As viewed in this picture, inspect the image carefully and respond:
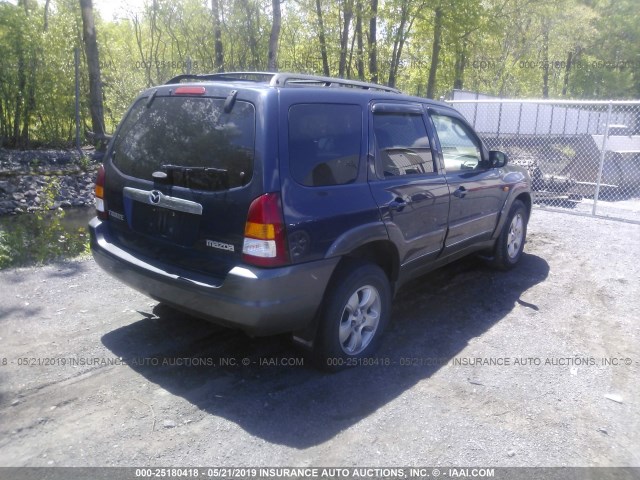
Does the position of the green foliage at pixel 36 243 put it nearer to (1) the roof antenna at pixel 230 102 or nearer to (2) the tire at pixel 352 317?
(1) the roof antenna at pixel 230 102

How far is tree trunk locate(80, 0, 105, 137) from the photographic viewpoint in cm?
1395

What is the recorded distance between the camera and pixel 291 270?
130 inches

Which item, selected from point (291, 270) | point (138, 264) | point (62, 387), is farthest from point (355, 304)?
point (62, 387)

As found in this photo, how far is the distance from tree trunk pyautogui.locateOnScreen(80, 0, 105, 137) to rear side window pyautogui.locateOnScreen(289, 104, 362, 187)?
1254 cm

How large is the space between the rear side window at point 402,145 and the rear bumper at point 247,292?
3.42 ft

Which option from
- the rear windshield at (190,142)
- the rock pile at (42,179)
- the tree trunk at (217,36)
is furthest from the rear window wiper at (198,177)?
the tree trunk at (217,36)

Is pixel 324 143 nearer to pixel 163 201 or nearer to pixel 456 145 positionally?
pixel 163 201

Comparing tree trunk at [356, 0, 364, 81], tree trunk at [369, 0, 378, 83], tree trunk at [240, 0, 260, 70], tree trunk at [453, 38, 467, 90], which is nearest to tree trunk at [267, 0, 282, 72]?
tree trunk at [240, 0, 260, 70]

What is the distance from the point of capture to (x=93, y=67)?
46.6 ft

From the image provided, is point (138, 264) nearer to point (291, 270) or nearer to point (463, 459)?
point (291, 270)

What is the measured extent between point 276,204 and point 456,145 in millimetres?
2794

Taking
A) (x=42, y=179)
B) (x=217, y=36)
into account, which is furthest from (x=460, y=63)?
(x=42, y=179)

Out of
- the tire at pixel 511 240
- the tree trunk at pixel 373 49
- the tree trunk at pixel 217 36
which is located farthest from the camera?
the tree trunk at pixel 373 49

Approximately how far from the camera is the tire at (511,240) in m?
6.10
